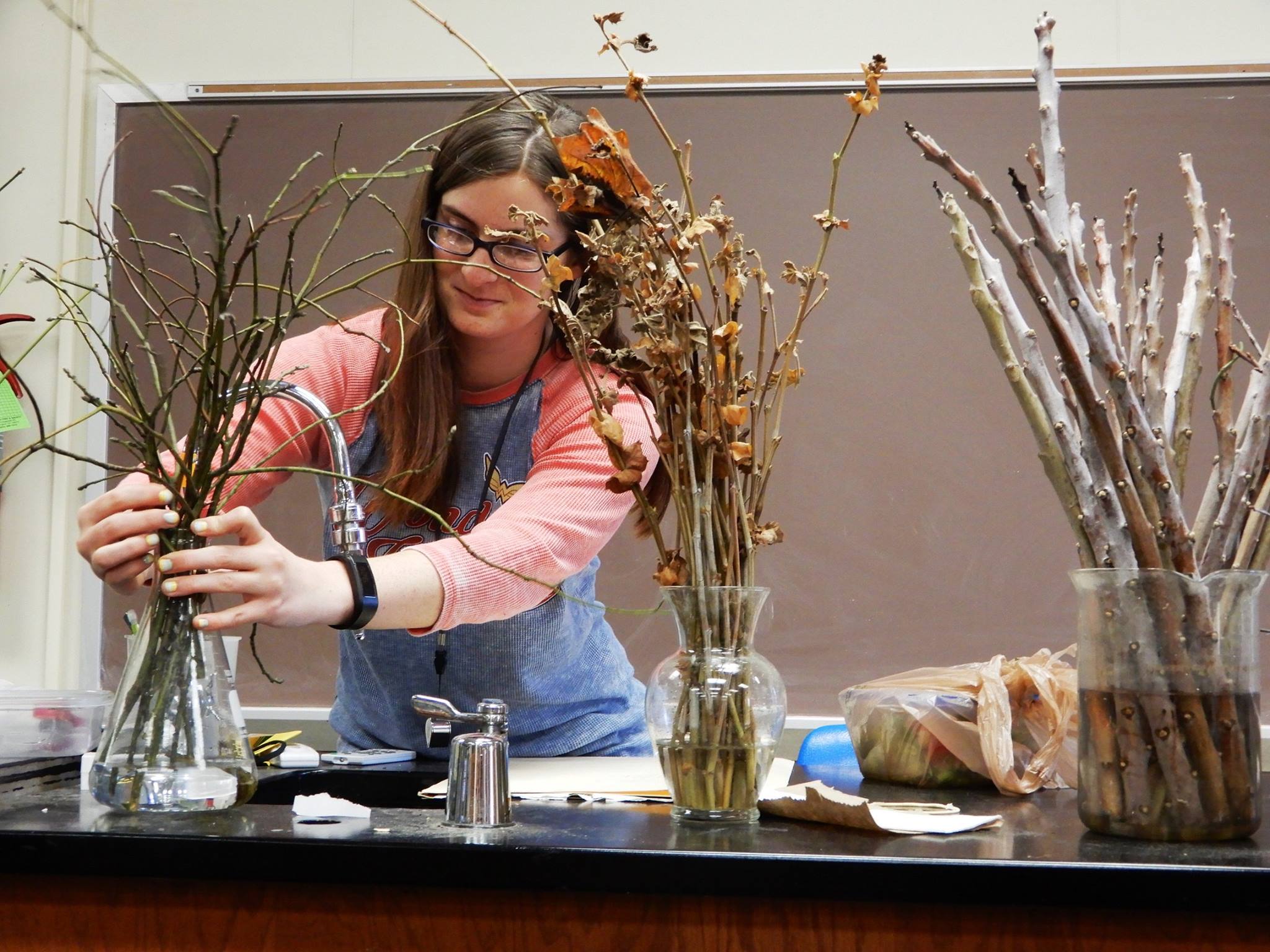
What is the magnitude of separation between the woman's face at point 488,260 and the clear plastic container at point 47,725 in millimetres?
581

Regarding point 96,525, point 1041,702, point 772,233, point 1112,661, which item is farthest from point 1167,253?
point 96,525

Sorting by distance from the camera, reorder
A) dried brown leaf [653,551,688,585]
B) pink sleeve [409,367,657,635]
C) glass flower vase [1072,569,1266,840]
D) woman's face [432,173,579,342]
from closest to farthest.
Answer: glass flower vase [1072,569,1266,840] → dried brown leaf [653,551,688,585] → pink sleeve [409,367,657,635] → woman's face [432,173,579,342]

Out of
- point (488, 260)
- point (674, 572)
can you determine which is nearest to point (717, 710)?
point (674, 572)

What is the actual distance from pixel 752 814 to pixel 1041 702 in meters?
0.36

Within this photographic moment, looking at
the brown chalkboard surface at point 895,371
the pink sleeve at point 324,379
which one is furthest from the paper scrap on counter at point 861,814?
the brown chalkboard surface at point 895,371

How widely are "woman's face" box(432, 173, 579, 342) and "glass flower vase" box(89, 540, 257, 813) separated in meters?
0.61

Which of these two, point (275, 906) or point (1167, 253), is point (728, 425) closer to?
point (275, 906)

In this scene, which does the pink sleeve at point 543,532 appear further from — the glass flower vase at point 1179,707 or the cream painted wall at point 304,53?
the cream painted wall at point 304,53

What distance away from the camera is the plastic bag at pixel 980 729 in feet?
3.40

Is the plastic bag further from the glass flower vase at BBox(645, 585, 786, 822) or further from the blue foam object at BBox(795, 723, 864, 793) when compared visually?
the glass flower vase at BBox(645, 585, 786, 822)

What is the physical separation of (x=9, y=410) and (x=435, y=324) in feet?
3.84

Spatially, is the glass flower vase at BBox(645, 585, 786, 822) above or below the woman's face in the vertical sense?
below

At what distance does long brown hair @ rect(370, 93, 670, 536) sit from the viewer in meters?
1.37

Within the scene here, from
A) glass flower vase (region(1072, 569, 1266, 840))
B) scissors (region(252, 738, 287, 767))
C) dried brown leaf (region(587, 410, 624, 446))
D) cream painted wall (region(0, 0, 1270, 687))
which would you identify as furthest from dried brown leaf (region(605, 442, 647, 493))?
cream painted wall (region(0, 0, 1270, 687))
